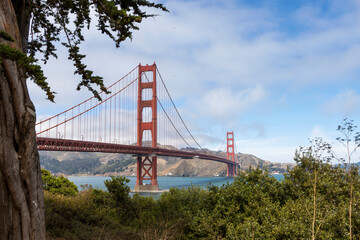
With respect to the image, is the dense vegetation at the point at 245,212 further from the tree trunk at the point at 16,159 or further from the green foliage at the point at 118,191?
the tree trunk at the point at 16,159

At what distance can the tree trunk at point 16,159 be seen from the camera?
4.88m

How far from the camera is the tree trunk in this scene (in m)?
4.88

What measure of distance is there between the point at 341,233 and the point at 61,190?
1646cm

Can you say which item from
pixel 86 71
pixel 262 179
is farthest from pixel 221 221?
pixel 86 71

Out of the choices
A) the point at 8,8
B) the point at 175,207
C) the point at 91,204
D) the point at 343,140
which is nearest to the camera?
the point at 343,140

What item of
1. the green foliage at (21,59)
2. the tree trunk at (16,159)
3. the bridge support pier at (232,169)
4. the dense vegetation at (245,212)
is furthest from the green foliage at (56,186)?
the bridge support pier at (232,169)

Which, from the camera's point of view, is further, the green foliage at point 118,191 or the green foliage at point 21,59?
the green foliage at point 118,191

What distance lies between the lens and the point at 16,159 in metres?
5.01

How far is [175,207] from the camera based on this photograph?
1283 cm

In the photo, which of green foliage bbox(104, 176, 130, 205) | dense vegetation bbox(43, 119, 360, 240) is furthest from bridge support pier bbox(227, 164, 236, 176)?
dense vegetation bbox(43, 119, 360, 240)

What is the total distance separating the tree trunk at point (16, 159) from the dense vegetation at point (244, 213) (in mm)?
2178

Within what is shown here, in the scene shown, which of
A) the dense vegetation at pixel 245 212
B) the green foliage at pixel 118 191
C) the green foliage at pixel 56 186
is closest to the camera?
the dense vegetation at pixel 245 212

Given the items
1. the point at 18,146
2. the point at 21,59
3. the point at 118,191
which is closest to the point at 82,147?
the point at 118,191

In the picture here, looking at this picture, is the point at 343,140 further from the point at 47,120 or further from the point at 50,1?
the point at 47,120
